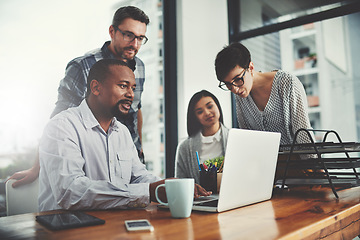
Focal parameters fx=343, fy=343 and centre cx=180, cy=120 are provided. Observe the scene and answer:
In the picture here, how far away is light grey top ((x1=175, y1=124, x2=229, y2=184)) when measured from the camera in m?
2.66

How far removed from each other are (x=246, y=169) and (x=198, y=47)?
2.05 metres

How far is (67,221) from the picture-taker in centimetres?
92

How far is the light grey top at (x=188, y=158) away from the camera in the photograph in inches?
105

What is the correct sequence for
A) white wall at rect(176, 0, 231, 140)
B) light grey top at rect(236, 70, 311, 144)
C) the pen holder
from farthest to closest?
white wall at rect(176, 0, 231, 140)
light grey top at rect(236, 70, 311, 144)
the pen holder

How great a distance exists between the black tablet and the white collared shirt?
1.80 meters

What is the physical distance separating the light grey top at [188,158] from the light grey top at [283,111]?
1.37ft

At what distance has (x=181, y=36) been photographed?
287 cm

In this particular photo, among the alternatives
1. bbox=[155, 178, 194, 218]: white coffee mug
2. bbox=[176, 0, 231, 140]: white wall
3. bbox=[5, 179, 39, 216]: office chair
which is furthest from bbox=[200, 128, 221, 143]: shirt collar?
bbox=[155, 178, 194, 218]: white coffee mug

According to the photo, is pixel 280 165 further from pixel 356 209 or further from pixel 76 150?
pixel 76 150

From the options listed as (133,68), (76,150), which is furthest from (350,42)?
(76,150)

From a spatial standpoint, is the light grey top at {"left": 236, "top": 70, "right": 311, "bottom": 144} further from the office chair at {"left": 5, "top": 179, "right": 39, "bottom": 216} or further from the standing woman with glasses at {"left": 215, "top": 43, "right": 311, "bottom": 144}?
the office chair at {"left": 5, "top": 179, "right": 39, "bottom": 216}

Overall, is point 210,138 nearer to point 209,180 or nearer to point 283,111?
point 283,111

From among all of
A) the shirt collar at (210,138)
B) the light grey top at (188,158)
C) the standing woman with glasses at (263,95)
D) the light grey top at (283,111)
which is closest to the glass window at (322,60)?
the standing woman with glasses at (263,95)

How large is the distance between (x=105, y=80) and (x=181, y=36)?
1057 mm
